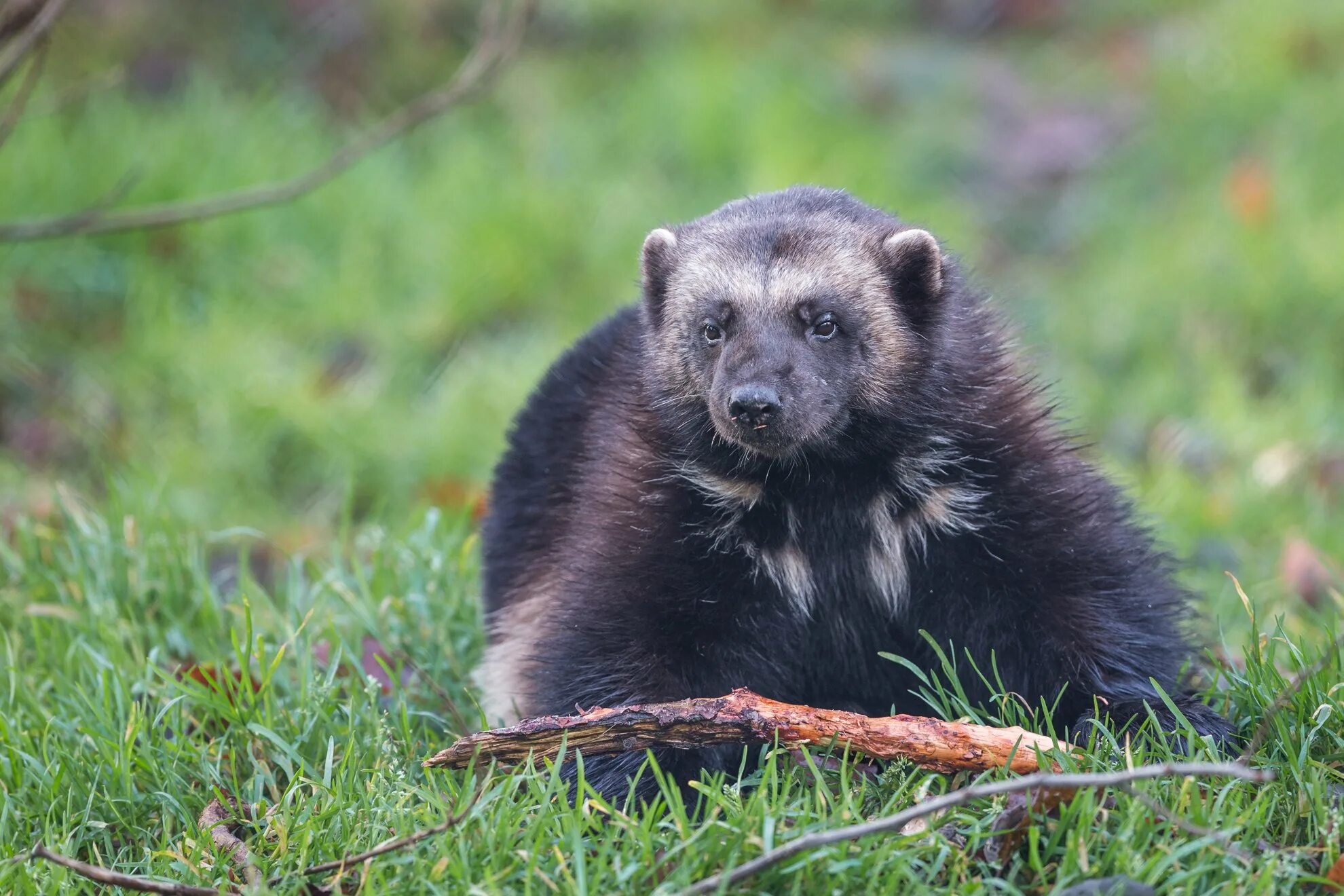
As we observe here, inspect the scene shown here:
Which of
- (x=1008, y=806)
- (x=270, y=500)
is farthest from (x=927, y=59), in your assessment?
(x=1008, y=806)

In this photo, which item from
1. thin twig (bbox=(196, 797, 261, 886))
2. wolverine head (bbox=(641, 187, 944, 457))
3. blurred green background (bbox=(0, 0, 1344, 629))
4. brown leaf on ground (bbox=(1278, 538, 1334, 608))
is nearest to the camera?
thin twig (bbox=(196, 797, 261, 886))

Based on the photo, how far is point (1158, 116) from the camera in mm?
9336

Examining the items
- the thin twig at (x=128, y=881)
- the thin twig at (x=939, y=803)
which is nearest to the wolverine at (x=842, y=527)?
the thin twig at (x=939, y=803)

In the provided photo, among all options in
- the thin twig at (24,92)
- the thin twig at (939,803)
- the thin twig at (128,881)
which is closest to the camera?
the thin twig at (939,803)

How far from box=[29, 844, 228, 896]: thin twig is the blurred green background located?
232 cm

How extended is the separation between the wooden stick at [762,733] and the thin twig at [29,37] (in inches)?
96.6

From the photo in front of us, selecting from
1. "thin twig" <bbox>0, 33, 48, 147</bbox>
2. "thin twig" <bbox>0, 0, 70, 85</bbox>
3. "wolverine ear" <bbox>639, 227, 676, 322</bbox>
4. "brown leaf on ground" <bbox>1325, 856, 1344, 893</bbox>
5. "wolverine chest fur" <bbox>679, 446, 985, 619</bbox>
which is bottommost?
"brown leaf on ground" <bbox>1325, 856, 1344, 893</bbox>

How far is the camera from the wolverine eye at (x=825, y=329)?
3637mm

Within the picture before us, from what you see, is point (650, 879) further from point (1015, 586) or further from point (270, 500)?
point (270, 500)

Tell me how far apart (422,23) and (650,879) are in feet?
24.2

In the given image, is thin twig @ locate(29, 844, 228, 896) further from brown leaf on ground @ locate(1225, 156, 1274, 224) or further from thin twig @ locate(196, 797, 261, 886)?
brown leaf on ground @ locate(1225, 156, 1274, 224)

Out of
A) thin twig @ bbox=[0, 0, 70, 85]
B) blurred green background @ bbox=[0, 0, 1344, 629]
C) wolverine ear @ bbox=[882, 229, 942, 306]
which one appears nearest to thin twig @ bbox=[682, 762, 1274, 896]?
wolverine ear @ bbox=[882, 229, 942, 306]

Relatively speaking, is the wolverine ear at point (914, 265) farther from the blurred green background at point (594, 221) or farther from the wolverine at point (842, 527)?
the blurred green background at point (594, 221)

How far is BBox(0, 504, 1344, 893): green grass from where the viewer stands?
288cm
